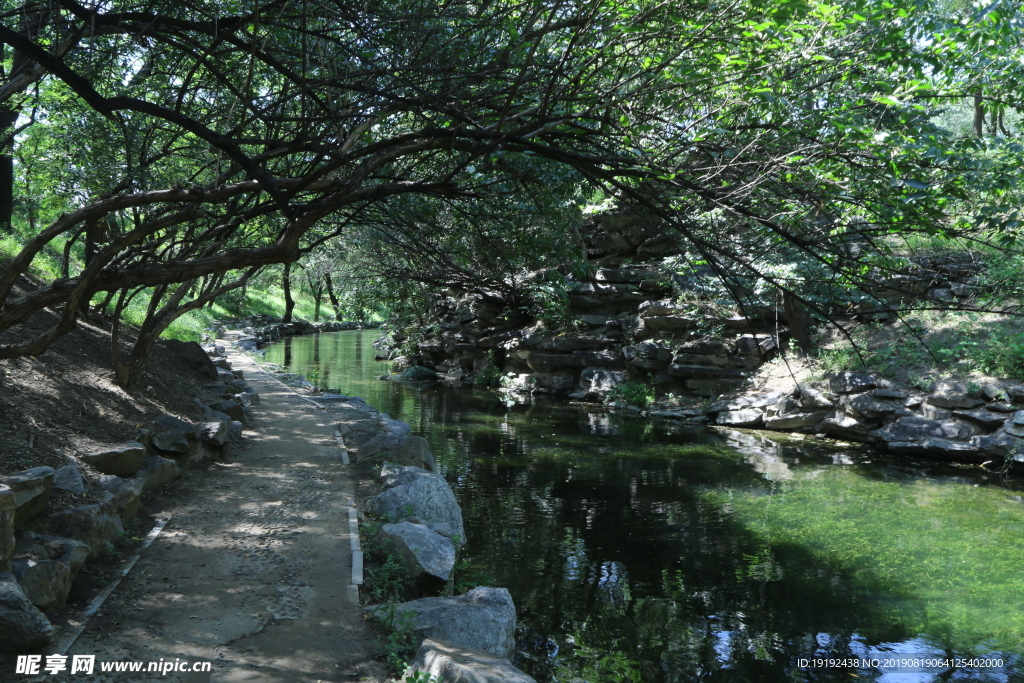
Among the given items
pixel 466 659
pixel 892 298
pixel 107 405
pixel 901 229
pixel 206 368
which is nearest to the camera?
pixel 466 659

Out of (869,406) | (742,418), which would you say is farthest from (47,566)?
(742,418)

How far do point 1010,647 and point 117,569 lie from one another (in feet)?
24.4

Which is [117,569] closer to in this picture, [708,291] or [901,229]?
[901,229]

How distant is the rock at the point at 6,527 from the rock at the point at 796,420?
1451cm

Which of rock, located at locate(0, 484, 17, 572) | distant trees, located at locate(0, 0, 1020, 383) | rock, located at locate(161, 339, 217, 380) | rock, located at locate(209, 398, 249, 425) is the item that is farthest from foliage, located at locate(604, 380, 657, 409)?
rock, located at locate(0, 484, 17, 572)

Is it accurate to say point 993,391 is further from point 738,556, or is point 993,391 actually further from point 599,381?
point 599,381

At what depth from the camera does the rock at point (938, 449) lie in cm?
1258

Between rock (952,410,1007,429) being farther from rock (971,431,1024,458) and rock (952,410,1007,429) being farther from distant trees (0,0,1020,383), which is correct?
distant trees (0,0,1020,383)

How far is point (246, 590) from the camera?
5.09m

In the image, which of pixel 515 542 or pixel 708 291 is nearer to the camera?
pixel 515 542

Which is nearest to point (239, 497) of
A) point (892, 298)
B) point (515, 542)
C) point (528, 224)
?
point (515, 542)

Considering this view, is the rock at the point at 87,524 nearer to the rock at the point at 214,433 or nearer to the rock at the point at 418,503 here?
the rock at the point at 418,503

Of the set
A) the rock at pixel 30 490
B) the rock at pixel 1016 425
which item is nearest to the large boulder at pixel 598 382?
the rock at pixel 1016 425

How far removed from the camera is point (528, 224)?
29.9 feet
